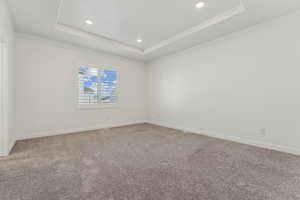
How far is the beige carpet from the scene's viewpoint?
4.53ft

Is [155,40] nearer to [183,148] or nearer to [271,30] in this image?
[271,30]

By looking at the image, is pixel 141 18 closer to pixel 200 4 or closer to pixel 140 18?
pixel 140 18

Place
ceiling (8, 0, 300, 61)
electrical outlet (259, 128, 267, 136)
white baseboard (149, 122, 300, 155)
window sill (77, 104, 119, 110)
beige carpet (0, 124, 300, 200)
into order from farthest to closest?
window sill (77, 104, 119, 110) → electrical outlet (259, 128, 267, 136) → white baseboard (149, 122, 300, 155) → ceiling (8, 0, 300, 61) → beige carpet (0, 124, 300, 200)

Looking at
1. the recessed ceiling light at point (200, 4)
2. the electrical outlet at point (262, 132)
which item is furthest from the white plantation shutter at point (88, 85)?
the electrical outlet at point (262, 132)

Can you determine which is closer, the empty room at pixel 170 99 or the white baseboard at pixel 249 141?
the empty room at pixel 170 99

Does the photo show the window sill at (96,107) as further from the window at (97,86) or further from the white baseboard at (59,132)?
the white baseboard at (59,132)

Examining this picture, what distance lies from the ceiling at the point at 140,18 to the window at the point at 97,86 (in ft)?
2.81

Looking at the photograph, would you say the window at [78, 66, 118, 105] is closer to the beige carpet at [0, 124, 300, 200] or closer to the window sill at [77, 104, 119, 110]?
the window sill at [77, 104, 119, 110]

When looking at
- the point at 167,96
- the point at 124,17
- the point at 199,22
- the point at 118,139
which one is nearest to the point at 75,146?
the point at 118,139

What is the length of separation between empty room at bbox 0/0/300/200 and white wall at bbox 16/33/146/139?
1.0 inches

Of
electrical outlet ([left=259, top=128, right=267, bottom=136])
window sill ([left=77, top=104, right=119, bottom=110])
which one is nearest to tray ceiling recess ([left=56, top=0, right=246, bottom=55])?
window sill ([left=77, top=104, right=119, bottom=110])

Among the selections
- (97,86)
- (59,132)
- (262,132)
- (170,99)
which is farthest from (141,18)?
(59,132)

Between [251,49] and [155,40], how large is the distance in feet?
7.69

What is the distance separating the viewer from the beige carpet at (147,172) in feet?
4.53
